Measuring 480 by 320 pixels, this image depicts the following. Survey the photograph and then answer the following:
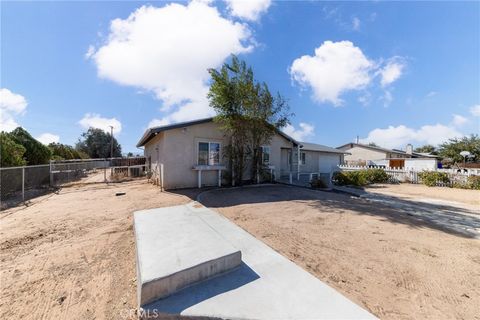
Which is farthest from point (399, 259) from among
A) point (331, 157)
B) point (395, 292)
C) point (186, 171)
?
point (331, 157)

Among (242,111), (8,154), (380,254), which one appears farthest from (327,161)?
(8,154)

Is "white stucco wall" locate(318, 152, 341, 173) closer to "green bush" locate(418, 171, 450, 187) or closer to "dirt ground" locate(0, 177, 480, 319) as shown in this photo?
"green bush" locate(418, 171, 450, 187)

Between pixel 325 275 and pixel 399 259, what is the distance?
1622mm

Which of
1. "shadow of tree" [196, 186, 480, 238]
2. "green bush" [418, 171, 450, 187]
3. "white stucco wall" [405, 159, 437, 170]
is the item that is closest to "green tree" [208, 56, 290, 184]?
"shadow of tree" [196, 186, 480, 238]

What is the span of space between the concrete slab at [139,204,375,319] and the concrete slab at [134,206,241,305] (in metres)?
0.11

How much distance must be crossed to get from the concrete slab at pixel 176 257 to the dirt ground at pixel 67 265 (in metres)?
0.36

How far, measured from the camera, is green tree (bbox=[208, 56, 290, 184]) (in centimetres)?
1062

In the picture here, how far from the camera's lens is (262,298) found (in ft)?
8.23

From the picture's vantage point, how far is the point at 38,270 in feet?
10.8

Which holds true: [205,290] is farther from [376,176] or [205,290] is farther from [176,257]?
[376,176]

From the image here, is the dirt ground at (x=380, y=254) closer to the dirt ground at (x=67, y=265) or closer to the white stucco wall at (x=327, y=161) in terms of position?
the dirt ground at (x=67, y=265)

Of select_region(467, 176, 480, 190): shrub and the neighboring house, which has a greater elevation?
the neighboring house

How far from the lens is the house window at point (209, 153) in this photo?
11.1 m

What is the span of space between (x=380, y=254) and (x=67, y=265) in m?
5.39
